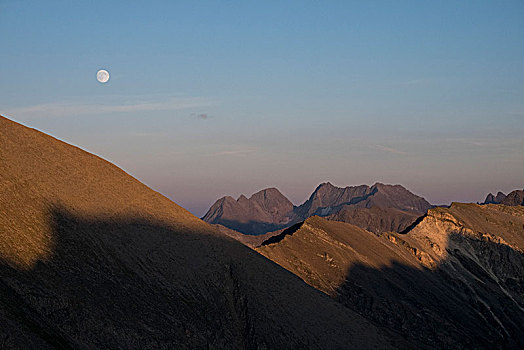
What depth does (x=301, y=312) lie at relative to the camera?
2805 inches

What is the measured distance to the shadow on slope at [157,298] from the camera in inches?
1816

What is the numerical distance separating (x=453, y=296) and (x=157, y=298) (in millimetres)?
73009

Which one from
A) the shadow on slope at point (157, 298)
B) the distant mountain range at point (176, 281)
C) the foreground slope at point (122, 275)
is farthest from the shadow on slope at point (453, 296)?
the shadow on slope at point (157, 298)

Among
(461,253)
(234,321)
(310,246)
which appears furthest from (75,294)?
(461,253)

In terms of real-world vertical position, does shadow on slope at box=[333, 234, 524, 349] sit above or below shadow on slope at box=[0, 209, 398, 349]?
below

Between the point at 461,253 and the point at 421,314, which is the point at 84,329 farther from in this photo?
the point at 461,253

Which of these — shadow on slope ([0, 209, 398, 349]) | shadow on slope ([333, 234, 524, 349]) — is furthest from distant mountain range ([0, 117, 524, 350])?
shadow on slope ([333, 234, 524, 349])

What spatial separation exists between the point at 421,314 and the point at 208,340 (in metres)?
49.6

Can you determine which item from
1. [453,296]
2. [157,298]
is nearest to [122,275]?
[157,298]

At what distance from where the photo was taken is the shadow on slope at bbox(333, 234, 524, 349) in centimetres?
9159

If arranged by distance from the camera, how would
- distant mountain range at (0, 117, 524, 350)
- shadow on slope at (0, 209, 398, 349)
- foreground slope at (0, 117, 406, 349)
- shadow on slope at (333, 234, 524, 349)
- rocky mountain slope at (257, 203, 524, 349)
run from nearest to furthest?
shadow on slope at (0, 209, 398, 349) < foreground slope at (0, 117, 406, 349) < distant mountain range at (0, 117, 524, 350) < shadow on slope at (333, 234, 524, 349) < rocky mountain slope at (257, 203, 524, 349)

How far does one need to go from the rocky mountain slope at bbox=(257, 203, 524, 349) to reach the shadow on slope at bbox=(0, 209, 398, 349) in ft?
51.9

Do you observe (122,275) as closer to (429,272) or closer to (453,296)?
(453,296)

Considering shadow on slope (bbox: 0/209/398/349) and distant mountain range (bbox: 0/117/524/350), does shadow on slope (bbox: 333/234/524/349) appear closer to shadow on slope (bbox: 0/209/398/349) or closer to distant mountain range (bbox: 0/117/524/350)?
distant mountain range (bbox: 0/117/524/350)
